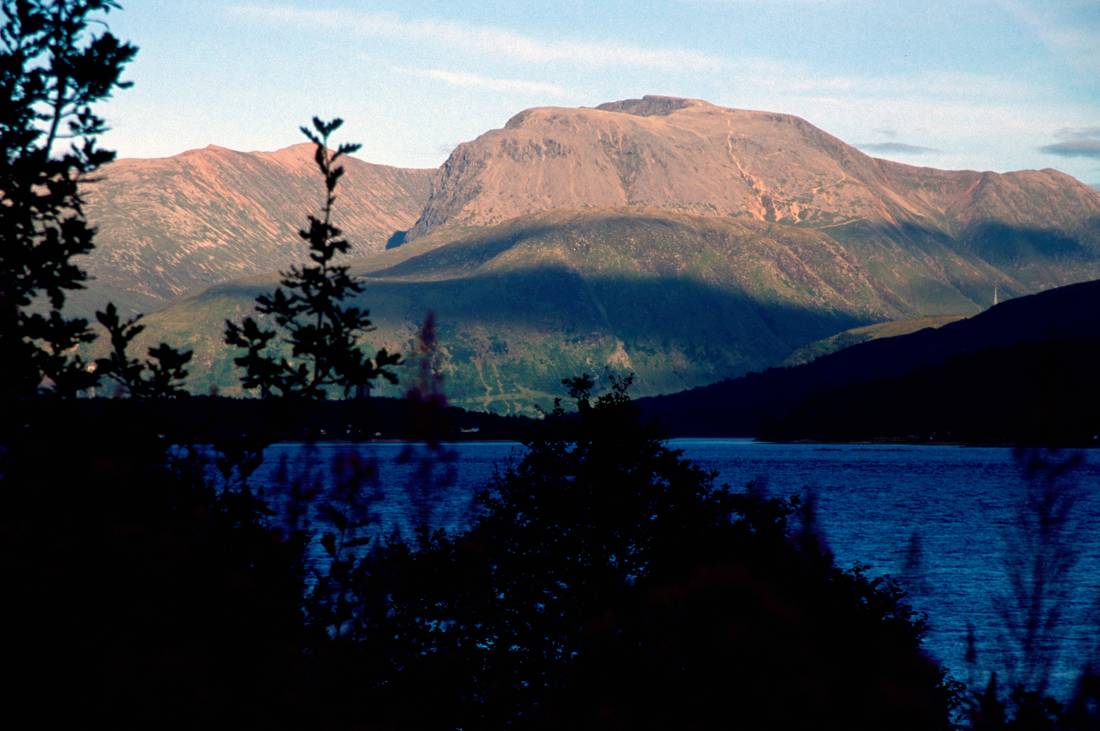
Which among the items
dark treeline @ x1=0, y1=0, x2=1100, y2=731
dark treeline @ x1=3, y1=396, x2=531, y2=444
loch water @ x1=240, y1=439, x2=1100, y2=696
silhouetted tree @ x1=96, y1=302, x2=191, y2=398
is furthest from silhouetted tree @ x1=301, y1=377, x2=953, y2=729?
silhouetted tree @ x1=96, y1=302, x2=191, y2=398

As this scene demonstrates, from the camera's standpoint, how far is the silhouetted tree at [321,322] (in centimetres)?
1205

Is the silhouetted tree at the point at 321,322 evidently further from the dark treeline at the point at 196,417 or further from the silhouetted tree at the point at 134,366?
the silhouetted tree at the point at 134,366

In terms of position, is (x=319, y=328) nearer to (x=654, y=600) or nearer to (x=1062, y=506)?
(x=654, y=600)

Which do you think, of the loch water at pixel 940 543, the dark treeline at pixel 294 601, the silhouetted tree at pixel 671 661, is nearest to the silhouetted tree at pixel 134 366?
the dark treeline at pixel 294 601

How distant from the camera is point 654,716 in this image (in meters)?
7.71

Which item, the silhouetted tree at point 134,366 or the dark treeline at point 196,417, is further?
the silhouetted tree at point 134,366

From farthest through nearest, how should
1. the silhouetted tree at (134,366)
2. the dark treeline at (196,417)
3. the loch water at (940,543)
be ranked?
the silhouetted tree at (134,366), the dark treeline at (196,417), the loch water at (940,543)

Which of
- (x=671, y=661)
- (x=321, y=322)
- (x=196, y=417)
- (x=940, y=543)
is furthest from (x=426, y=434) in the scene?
(x=940, y=543)

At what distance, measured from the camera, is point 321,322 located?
489 inches

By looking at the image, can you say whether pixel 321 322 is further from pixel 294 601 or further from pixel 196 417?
pixel 294 601

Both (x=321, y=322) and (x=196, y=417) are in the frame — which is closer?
(x=321, y=322)

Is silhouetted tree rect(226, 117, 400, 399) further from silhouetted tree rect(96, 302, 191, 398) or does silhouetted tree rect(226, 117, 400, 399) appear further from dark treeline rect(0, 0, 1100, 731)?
silhouetted tree rect(96, 302, 191, 398)

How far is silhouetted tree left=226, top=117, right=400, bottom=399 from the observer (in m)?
12.1

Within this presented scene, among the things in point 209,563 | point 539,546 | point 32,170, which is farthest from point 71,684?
point 539,546
